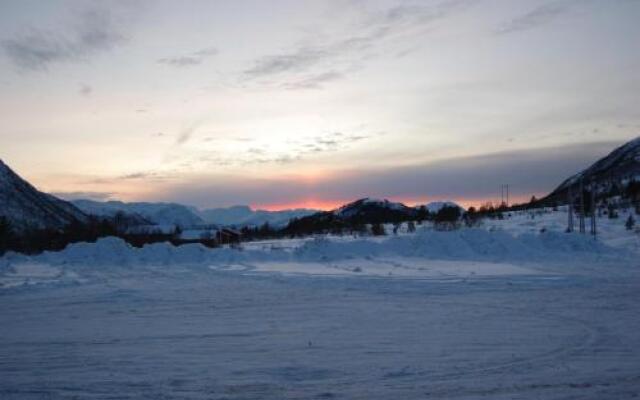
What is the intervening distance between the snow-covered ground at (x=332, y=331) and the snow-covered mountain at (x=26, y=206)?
11024 centimetres

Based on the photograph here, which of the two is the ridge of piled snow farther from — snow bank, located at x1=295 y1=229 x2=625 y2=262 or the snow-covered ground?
the snow-covered ground

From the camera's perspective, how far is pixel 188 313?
12.7 meters

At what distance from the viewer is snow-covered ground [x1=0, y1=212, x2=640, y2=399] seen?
278 inches

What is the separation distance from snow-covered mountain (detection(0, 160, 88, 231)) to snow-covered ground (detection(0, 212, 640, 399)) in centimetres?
11024

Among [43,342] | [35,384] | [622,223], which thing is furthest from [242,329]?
[622,223]

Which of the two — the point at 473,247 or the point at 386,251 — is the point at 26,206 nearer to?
the point at 386,251

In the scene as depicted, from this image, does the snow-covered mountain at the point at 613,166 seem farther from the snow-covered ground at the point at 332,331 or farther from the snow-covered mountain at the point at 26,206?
the snow-covered mountain at the point at 26,206

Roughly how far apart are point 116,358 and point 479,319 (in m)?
6.27

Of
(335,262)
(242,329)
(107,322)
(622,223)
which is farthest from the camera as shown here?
(622,223)

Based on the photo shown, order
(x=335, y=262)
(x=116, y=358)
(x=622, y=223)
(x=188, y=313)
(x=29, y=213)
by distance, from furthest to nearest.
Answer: (x=29, y=213)
(x=622, y=223)
(x=335, y=262)
(x=188, y=313)
(x=116, y=358)

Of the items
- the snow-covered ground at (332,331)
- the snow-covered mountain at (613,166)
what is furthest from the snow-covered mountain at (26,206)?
the snow-covered ground at (332,331)

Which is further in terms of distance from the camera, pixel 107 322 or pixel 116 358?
pixel 107 322

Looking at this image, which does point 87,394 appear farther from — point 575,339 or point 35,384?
point 575,339

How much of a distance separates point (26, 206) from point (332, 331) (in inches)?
5624
